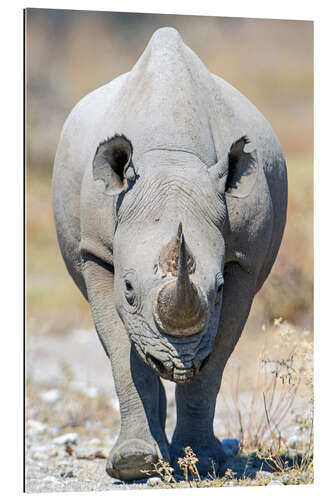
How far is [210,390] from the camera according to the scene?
21.8 feet

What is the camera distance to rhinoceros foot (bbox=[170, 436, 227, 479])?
21.7 feet

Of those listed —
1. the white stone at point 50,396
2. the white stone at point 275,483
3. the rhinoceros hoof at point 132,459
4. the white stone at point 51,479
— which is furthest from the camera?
the white stone at point 50,396

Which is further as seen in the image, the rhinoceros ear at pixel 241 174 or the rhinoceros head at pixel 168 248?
the rhinoceros ear at pixel 241 174

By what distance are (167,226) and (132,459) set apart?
1383 mm

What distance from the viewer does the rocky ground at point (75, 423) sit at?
6656 mm

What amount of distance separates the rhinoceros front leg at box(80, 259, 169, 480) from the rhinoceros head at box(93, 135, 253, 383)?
66cm

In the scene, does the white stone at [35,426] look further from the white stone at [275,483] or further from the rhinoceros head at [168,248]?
the rhinoceros head at [168,248]

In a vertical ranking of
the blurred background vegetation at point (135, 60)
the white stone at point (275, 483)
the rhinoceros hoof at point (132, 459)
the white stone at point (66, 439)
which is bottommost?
the white stone at point (275, 483)

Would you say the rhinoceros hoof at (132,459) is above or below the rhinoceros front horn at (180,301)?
below

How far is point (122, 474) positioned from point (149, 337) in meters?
1.13

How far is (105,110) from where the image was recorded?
6797 mm

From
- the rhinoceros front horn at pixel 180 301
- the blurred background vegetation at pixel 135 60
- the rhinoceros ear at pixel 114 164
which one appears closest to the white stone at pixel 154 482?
the rhinoceros front horn at pixel 180 301
